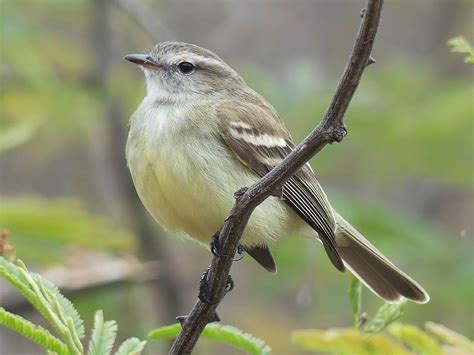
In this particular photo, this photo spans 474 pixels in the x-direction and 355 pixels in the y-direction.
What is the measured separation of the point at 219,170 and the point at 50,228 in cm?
132

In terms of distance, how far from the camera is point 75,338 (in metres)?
1.97

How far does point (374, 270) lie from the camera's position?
3.93 metres

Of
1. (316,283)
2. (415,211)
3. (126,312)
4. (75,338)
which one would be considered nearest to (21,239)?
(126,312)

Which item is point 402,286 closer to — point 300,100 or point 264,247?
point 264,247

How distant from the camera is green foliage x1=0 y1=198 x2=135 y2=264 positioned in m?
4.33

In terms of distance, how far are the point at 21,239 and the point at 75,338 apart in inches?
102

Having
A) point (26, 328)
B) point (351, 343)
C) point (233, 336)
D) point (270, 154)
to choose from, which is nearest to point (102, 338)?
point (26, 328)

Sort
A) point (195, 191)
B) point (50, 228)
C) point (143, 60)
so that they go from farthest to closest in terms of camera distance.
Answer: point (50, 228), point (143, 60), point (195, 191)

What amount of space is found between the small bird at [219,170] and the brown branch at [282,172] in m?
0.78

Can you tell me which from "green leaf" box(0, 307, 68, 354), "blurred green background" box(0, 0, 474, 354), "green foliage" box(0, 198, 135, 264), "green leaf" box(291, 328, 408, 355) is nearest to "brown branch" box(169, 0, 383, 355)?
"green leaf" box(291, 328, 408, 355)

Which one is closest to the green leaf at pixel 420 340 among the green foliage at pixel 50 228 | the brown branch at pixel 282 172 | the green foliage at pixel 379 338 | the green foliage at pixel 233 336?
the green foliage at pixel 379 338

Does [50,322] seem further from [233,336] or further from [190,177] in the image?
[190,177]

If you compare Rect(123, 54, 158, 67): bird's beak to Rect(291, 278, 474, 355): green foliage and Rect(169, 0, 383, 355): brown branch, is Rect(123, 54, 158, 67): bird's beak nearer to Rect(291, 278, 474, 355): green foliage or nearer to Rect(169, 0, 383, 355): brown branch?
Rect(169, 0, 383, 355): brown branch

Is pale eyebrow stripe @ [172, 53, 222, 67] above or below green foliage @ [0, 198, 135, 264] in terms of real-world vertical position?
above
